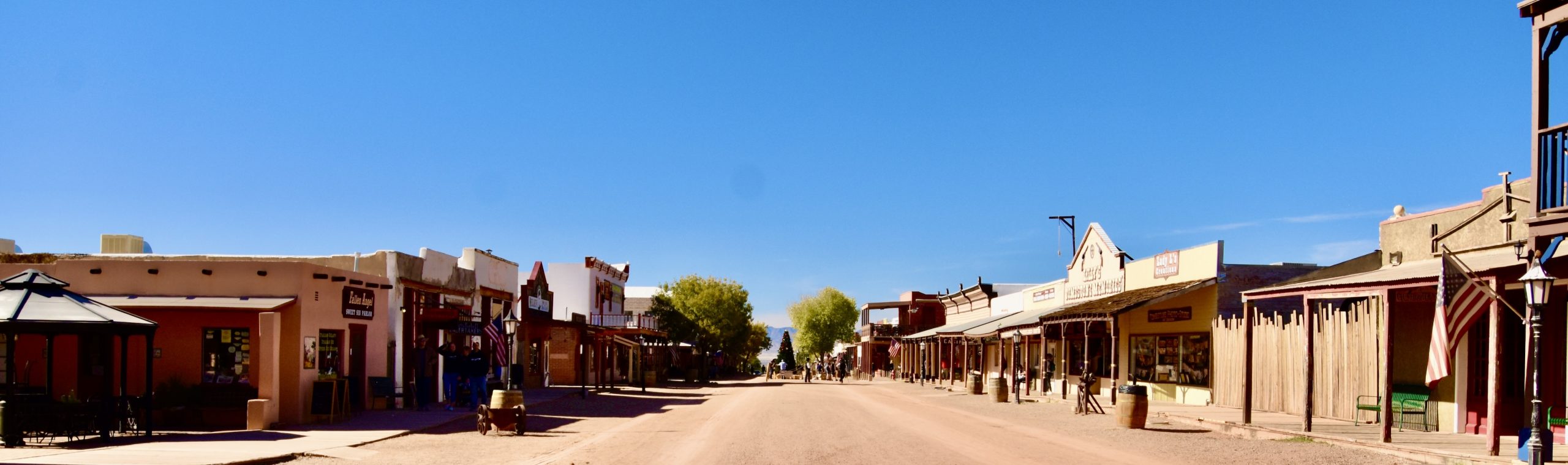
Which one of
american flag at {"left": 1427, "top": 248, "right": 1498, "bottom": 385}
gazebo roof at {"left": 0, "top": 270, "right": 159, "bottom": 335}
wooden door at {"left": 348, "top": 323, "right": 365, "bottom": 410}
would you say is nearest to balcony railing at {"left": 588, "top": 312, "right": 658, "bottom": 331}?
wooden door at {"left": 348, "top": 323, "right": 365, "bottom": 410}

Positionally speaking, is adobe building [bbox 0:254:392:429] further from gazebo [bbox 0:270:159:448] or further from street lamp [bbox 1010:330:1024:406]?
street lamp [bbox 1010:330:1024:406]

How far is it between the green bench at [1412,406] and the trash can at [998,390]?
14.5 meters

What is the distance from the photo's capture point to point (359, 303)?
24.6m

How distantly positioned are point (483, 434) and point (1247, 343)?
13119 mm

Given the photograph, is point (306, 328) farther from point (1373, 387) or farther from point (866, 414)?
point (1373, 387)

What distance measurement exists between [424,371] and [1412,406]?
21.9 metres

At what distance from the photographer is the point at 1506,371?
18172mm

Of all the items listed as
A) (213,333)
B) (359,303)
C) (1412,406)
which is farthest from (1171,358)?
(213,333)

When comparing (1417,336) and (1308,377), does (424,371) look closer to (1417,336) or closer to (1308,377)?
(1308,377)

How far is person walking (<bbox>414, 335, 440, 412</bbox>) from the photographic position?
2809cm

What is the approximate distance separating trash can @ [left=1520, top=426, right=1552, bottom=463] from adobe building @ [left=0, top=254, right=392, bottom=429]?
18.2 metres

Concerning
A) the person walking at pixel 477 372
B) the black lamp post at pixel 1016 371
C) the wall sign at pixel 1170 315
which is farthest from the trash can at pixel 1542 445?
the person walking at pixel 477 372

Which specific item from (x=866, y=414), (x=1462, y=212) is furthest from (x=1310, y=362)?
(x=866, y=414)

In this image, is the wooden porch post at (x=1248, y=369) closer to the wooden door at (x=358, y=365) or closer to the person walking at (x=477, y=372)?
the person walking at (x=477, y=372)
